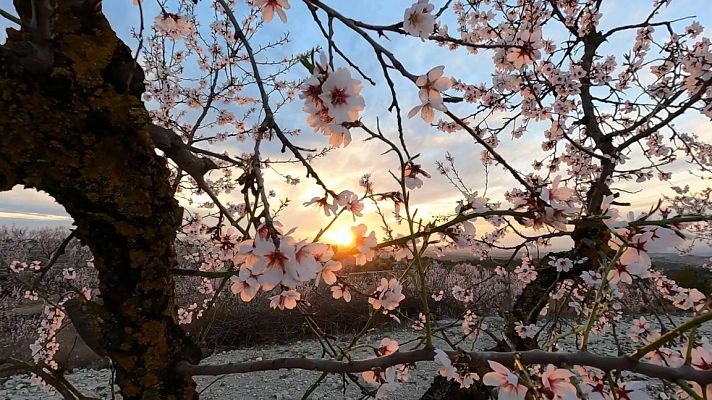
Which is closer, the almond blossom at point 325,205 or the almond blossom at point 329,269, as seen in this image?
the almond blossom at point 329,269

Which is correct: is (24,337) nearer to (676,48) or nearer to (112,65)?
(112,65)

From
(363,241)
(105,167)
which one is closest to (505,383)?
(363,241)

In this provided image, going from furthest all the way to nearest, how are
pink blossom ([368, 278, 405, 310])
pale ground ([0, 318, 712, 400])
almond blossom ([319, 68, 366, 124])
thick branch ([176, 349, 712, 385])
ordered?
pale ground ([0, 318, 712, 400]) < pink blossom ([368, 278, 405, 310]) < almond blossom ([319, 68, 366, 124]) < thick branch ([176, 349, 712, 385])

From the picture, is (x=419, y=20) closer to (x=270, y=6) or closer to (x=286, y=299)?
(x=270, y=6)

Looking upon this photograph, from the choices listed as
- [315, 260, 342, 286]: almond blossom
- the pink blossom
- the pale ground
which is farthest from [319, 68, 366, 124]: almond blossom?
the pale ground

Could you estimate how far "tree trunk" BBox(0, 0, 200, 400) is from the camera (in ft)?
2.80

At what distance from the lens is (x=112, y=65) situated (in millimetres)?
964

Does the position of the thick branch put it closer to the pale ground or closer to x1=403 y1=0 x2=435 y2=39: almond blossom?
x1=403 y1=0 x2=435 y2=39: almond blossom

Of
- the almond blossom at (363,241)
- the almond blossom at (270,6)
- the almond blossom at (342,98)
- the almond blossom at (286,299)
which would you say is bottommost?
the almond blossom at (286,299)

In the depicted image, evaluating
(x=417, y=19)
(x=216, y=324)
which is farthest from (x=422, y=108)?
(x=216, y=324)

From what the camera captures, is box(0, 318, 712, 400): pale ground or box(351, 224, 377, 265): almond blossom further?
box(0, 318, 712, 400): pale ground

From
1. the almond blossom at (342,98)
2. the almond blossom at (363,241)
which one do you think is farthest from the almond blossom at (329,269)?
the almond blossom at (342,98)

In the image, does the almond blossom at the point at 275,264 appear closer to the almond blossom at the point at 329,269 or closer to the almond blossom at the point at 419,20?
the almond blossom at the point at 329,269

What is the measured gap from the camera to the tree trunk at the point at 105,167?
0.85m
